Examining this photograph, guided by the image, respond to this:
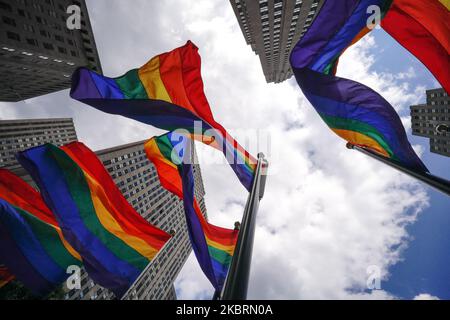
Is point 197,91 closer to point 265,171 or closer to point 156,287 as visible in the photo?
point 265,171

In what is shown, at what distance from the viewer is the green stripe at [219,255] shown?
8.32 m

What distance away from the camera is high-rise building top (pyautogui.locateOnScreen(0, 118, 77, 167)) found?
391 feet

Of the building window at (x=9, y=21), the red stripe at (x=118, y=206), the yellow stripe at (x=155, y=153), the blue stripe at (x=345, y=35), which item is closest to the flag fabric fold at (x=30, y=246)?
the red stripe at (x=118, y=206)

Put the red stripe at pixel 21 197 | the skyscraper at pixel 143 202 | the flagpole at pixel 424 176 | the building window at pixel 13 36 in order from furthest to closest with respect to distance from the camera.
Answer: the skyscraper at pixel 143 202, the building window at pixel 13 36, the red stripe at pixel 21 197, the flagpole at pixel 424 176

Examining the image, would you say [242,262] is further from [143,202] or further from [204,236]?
[143,202]

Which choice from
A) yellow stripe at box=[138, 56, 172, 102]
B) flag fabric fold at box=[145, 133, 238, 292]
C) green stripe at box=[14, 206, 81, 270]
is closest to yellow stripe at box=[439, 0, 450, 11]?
flag fabric fold at box=[145, 133, 238, 292]

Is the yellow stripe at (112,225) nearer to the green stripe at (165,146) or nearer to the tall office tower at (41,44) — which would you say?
the green stripe at (165,146)

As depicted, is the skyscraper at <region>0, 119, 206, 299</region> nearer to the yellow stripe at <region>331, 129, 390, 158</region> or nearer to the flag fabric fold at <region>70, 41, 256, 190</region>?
the flag fabric fold at <region>70, 41, 256, 190</region>

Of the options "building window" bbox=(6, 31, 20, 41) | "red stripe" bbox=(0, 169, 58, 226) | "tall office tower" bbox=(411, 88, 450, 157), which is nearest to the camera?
"red stripe" bbox=(0, 169, 58, 226)

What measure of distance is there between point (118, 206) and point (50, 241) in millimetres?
2526

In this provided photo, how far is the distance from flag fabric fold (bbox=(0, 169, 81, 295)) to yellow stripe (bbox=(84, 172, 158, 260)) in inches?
65.7

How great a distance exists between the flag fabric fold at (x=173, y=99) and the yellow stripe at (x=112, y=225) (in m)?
2.89
